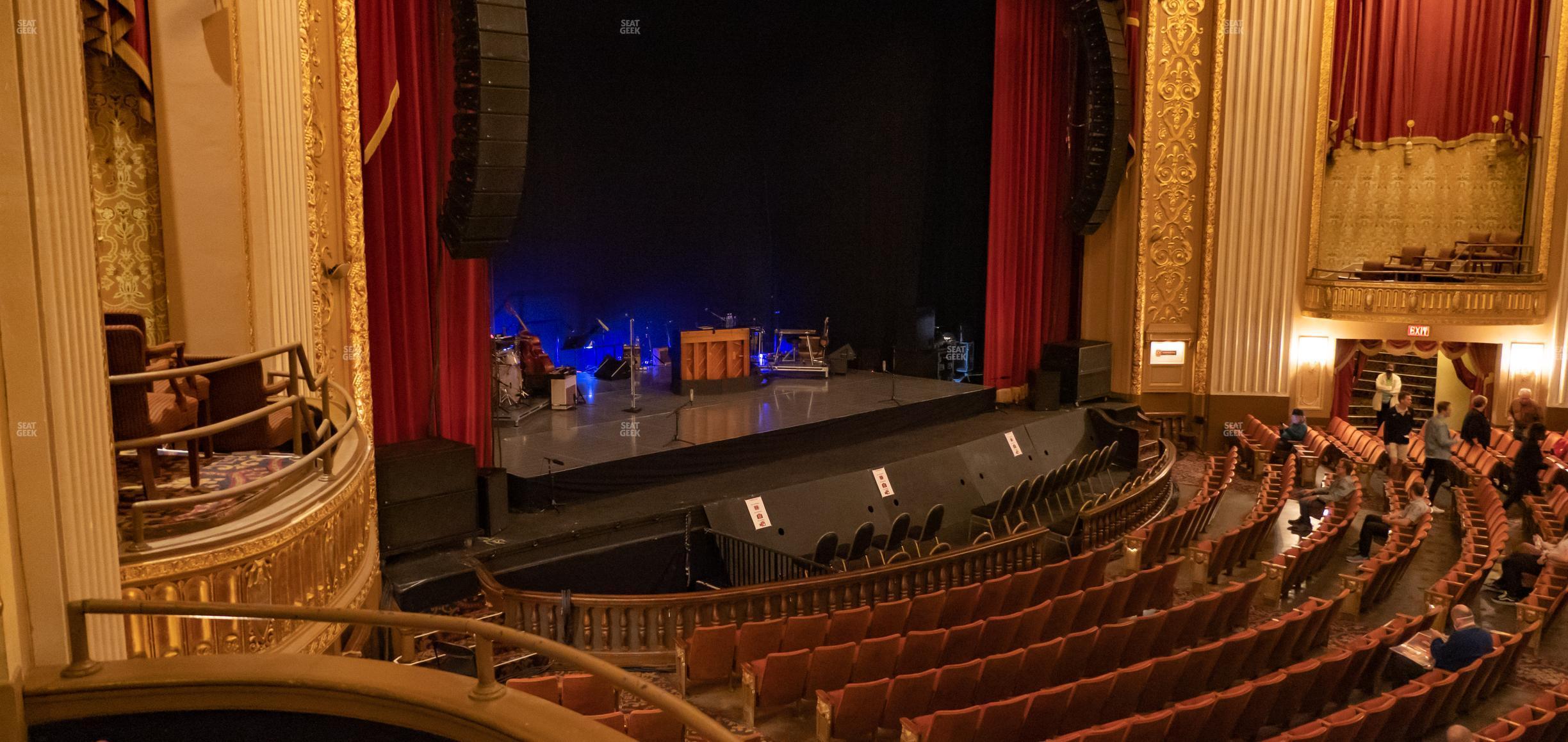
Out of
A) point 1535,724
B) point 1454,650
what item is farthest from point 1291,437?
point 1535,724

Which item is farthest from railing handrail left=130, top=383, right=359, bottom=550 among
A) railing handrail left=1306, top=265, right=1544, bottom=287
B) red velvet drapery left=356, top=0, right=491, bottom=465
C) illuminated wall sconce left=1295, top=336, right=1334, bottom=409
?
railing handrail left=1306, top=265, right=1544, bottom=287

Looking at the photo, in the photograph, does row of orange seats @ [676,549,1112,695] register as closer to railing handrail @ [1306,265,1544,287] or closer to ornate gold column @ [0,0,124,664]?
ornate gold column @ [0,0,124,664]

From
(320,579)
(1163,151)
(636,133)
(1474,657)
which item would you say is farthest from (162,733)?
(1163,151)

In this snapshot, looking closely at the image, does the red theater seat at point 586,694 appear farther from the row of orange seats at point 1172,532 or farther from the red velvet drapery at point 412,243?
the row of orange seats at point 1172,532

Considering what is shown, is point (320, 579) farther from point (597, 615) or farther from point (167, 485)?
point (597, 615)

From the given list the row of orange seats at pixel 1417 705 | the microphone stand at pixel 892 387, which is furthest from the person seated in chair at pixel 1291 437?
the row of orange seats at pixel 1417 705

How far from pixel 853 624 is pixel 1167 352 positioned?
866cm

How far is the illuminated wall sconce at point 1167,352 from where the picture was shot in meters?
13.7

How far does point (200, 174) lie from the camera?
19.9 feet

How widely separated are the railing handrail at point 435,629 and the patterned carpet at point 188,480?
2.95 feet

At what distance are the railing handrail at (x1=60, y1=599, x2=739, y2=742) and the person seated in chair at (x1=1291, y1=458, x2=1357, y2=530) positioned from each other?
8042 mm

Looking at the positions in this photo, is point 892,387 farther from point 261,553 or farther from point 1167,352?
point 261,553

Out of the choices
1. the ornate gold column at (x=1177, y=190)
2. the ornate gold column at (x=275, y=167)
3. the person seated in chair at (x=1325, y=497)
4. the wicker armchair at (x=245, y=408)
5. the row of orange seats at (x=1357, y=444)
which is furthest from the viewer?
the ornate gold column at (x=1177, y=190)

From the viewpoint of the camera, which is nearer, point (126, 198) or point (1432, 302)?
point (126, 198)
